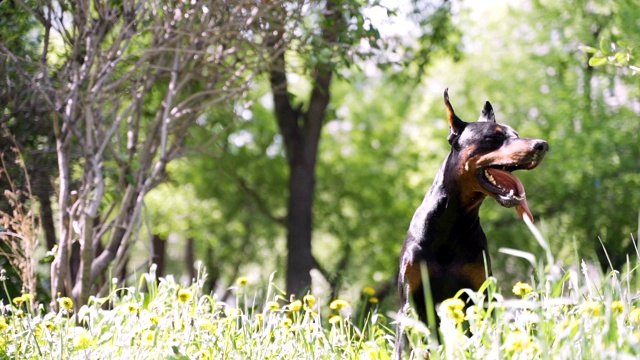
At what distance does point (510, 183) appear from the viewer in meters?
4.02

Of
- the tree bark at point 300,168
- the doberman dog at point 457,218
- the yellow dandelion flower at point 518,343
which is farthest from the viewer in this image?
the tree bark at point 300,168

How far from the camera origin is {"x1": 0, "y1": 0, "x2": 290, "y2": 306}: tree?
18.6 ft

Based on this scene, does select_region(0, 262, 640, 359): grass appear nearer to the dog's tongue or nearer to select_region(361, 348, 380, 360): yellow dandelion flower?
select_region(361, 348, 380, 360): yellow dandelion flower

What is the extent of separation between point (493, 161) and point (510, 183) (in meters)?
0.14

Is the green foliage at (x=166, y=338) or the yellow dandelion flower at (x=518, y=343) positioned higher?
the yellow dandelion flower at (x=518, y=343)

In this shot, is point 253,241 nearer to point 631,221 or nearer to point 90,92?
point 631,221

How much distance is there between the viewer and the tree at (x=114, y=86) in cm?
566

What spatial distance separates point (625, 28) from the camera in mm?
11539

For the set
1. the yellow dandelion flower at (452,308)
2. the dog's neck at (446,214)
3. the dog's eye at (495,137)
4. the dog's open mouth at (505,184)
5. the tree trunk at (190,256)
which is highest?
the dog's eye at (495,137)

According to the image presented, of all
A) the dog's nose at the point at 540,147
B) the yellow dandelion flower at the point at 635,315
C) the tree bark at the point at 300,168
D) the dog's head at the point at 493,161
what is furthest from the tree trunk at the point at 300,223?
the yellow dandelion flower at the point at 635,315

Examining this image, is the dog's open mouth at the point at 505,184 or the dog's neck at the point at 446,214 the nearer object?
the dog's open mouth at the point at 505,184

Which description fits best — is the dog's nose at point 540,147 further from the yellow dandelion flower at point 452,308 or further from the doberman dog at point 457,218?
the yellow dandelion flower at point 452,308

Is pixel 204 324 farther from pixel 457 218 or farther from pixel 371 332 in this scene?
pixel 457 218

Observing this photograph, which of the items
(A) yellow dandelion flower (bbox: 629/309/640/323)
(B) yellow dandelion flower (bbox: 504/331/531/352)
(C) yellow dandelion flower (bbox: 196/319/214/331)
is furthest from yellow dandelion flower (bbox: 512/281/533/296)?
(C) yellow dandelion flower (bbox: 196/319/214/331)
